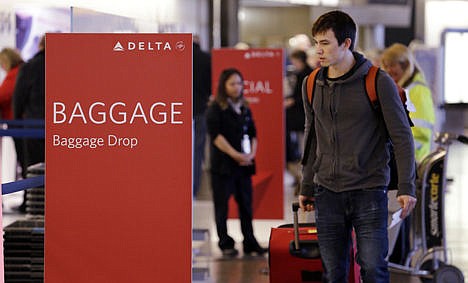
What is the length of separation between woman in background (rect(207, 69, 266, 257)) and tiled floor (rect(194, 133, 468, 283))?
0.19 metres

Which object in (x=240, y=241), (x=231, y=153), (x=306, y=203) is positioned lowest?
(x=240, y=241)

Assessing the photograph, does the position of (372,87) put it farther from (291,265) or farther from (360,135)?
(291,265)

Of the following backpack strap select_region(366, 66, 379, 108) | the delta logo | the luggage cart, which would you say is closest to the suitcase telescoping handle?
backpack strap select_region(366, 66, 379, 108)

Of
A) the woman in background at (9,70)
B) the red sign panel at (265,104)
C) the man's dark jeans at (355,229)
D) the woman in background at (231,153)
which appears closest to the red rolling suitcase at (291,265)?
the man's dark jeans at (355,229)

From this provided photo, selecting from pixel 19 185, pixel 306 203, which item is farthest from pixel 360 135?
pixel 19 185

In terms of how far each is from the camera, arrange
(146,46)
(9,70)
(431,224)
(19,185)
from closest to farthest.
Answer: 1. (146,46)
2. (19,185)
3. (431,224)
4. (9,70)

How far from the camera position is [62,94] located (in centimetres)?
448

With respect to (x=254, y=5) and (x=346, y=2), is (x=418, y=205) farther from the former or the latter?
(x=254, y=5)

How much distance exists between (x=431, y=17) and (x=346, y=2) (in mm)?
6482

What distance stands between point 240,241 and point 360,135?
4.76 m

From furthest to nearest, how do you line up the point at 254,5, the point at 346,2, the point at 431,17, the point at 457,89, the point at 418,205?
the point at 254,5 < the point at 346,2 < the point at 431,17 < the point at 457,89 < the point at 418,205

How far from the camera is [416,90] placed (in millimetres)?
6895

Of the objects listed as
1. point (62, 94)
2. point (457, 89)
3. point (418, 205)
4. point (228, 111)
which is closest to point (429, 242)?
A: point (418, 205)

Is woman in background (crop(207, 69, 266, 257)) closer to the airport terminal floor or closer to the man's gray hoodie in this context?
the airport terminal floor
